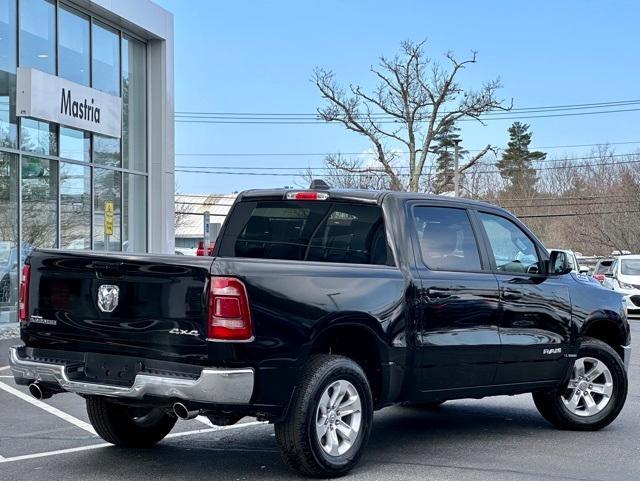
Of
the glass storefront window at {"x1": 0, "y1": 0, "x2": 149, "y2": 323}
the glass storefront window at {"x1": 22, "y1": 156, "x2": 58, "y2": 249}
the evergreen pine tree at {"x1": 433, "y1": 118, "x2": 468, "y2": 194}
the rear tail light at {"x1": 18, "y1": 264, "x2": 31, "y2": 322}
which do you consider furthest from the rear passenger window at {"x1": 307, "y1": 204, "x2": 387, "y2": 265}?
the evergreen pine tree at {"x1": 433, "y1": 118, "x2": 468, "y2": 194}

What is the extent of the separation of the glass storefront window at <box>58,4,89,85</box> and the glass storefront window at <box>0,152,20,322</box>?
109 inches

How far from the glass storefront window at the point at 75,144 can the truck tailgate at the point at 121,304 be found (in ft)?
46.3

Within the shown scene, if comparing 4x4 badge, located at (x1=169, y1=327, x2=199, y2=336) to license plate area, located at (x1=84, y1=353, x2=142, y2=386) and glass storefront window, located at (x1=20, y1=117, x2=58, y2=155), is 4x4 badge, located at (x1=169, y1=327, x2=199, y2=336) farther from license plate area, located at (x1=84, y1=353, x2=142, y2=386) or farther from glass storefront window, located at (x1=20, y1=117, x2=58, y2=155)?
glass storefront window, located at (x1=20, y1=117, x2=58, y2=155)

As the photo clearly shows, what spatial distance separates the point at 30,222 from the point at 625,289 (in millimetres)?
14978

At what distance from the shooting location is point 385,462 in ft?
22.3

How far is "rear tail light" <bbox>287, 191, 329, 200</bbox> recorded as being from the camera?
23.9 ft

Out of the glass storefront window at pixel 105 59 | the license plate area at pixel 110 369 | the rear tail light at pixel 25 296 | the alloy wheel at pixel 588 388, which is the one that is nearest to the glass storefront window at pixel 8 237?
the glass storefront window at pixel 105 59

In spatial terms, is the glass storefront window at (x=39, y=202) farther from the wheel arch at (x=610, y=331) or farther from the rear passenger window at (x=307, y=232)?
the wheel arch at (x=610, y=331)

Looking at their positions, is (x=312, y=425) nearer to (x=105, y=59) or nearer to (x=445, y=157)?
(x=105, y=59)

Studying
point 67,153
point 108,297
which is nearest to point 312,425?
point 108,297

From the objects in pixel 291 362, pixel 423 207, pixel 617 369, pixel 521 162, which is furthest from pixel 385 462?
pixel 521 162

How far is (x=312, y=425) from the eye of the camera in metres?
5.96

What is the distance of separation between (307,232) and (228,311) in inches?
69.9

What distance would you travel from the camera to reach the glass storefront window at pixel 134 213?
75.7ft
